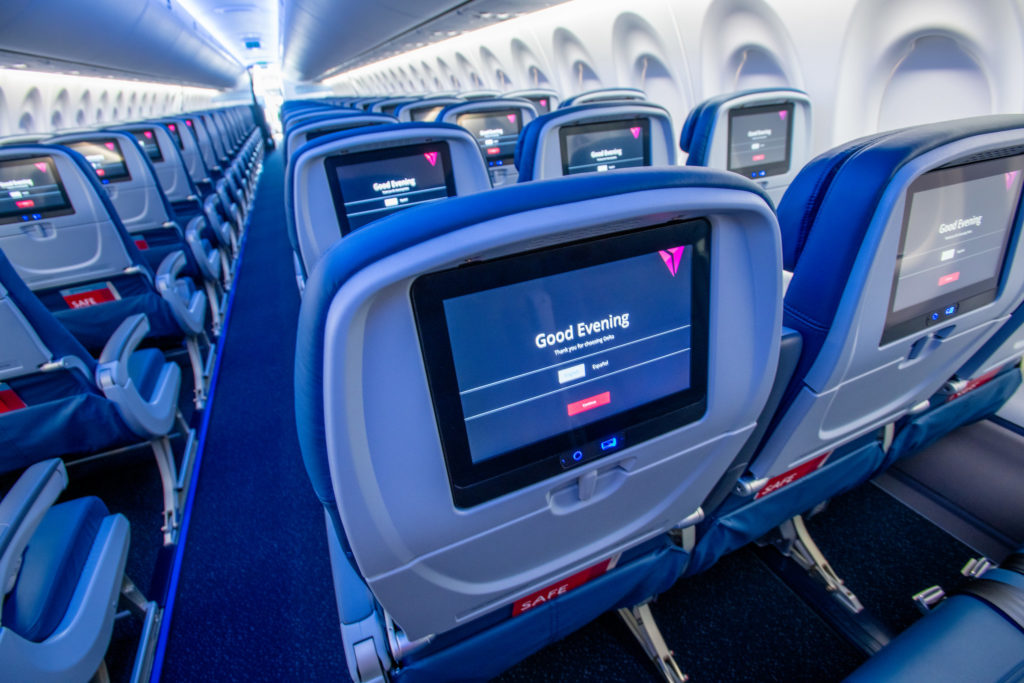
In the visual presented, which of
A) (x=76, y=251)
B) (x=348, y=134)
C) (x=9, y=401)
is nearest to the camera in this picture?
(x=9, y=401)

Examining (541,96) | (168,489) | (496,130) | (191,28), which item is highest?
(191,28)

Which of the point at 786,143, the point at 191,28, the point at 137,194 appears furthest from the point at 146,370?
the point at 191,28

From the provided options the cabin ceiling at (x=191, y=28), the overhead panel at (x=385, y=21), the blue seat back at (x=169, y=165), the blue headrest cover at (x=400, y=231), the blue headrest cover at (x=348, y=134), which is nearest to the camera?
the blue headrest cover at (x=400, y=231)

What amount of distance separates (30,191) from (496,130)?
9.65 ft

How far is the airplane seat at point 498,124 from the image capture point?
386 cm

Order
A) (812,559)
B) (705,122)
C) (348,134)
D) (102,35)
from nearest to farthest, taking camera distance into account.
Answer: (812,559) → (348,134) → (705,122) → (102,35)

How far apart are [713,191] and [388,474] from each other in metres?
0.61

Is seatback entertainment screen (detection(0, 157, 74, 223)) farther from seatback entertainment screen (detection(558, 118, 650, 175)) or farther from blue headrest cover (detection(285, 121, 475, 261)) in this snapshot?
seatback entertainment screen (detection(558, 118, 650, 175))

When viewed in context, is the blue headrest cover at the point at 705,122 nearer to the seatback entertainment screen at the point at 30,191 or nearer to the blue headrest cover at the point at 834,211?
the blue headrest cover at the point at 834,211

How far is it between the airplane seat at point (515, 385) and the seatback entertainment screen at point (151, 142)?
5076 mm

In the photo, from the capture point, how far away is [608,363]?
81 cm

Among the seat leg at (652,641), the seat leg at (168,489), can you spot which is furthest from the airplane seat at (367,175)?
the seat leg at (652,641)

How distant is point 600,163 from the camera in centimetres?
299

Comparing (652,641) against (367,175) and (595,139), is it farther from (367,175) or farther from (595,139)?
(595,139)
